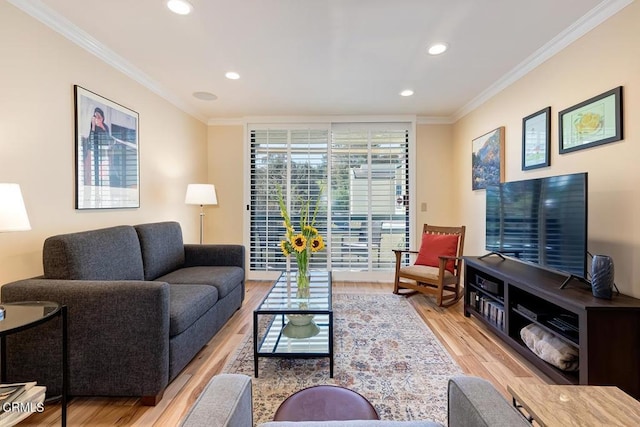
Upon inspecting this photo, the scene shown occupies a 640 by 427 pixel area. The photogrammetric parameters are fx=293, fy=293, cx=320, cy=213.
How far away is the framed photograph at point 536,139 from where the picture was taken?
8.08ft

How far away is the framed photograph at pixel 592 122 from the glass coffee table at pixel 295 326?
2156mm

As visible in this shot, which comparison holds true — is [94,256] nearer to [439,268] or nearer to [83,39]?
[83,39]

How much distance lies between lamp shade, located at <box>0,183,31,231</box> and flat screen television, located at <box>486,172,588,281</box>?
309 cm

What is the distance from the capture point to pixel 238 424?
2.60 feet

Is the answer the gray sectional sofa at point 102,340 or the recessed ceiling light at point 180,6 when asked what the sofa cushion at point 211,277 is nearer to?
the gray sectional sofa at point 102,340

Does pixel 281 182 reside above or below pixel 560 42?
below

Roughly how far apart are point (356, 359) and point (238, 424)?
1569mm

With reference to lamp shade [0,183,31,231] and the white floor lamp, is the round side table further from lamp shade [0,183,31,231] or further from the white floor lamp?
the white floor lamp

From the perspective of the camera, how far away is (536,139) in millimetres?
2604

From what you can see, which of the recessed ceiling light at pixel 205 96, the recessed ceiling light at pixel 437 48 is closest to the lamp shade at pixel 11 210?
the recessed ceiling light at pixel 205 96

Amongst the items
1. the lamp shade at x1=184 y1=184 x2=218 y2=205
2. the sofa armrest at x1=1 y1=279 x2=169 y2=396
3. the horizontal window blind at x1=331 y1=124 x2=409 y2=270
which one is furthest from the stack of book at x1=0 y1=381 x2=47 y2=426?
the horizontal window blind at x1=331 y1=124 x2=409 y2=270

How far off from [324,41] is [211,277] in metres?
2.22

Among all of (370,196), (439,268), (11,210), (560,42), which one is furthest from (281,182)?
(560,42)

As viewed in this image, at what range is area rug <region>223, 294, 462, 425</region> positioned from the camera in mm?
1700
